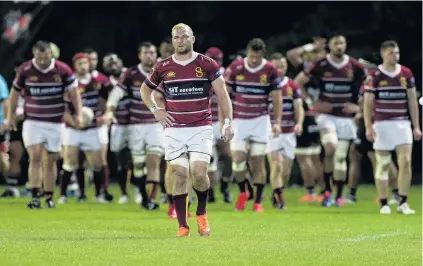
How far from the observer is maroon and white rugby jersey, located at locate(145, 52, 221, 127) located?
14547mm

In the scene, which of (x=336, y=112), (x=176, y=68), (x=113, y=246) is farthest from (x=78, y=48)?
(x=113, y=246)

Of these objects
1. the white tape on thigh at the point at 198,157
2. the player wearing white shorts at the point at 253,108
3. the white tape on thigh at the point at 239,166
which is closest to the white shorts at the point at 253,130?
the player wearing white shorts at the point at 253,108

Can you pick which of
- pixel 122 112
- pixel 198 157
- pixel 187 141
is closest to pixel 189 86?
pixel 187 141

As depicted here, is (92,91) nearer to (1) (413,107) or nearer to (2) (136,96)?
(2) (136,96)

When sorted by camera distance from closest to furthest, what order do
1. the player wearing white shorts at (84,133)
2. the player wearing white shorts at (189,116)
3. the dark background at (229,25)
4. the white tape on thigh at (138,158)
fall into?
the player wearing white shorts at (189,116) → the white tape on thigh at (138,158) → the player wearing white shorts at (84,133) → the dark background at (229,25)

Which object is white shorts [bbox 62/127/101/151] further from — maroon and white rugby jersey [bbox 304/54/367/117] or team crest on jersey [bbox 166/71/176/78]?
team crest on jersey [bbox 166/71/176/78]

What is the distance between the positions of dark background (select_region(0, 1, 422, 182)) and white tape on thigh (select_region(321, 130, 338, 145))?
746 cm

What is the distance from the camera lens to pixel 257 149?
20094mm

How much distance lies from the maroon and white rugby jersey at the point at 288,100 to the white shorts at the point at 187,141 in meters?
7.26

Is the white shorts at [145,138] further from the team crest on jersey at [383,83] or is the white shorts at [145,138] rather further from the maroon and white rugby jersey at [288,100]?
the team crest on jersey at [383,83]

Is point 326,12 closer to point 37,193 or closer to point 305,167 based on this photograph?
point 305,167

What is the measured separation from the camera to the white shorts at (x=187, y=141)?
14.6m

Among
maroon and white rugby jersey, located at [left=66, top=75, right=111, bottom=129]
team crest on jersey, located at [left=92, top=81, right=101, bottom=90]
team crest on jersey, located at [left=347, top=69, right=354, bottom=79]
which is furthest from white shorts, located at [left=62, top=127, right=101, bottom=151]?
team crest on jersey, located at [left=347, top=69, right=354, bottom=79]

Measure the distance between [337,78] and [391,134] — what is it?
2296mm
